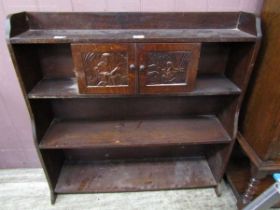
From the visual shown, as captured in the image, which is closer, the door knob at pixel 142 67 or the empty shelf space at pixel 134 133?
the door knob at pixel 142 67

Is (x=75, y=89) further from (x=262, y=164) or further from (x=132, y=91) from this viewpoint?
(x=262, y=164)

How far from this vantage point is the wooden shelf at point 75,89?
104 cm

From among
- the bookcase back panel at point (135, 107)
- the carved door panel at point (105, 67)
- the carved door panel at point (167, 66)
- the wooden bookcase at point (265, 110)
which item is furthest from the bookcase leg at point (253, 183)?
the carved door panel at point (105, 67)

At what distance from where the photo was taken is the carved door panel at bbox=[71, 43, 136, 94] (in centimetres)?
92

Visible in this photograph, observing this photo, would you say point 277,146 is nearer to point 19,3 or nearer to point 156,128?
point 156,128

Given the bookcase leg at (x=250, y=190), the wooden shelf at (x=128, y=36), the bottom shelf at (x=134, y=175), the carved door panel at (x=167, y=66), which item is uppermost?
the wooden shelf at (x=128, y=36)

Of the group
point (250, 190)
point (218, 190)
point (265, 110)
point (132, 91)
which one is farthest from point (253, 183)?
point (132, 91)

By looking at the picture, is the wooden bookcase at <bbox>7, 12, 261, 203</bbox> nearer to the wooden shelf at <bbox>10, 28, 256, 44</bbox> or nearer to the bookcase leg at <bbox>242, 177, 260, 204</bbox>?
the wooden shelf at <bbox>10, 28, 256, 44</bbox>

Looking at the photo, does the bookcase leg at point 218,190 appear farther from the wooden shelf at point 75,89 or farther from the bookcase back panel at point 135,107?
the wooden shelf at point 75,89

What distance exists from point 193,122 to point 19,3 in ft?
4.10

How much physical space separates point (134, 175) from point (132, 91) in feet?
2.59

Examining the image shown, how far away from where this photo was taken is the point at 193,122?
1372mm

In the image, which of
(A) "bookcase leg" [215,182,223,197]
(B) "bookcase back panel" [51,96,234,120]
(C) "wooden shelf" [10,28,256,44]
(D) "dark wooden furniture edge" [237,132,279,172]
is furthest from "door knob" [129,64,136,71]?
(A) "bookcase leg" [215,182,223,197]

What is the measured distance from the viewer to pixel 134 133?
4.17 ft
